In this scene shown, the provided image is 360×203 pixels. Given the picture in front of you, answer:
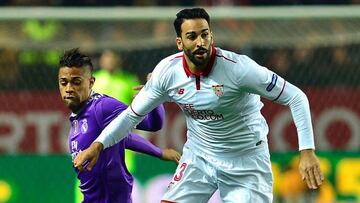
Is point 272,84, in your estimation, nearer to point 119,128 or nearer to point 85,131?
point 119,128

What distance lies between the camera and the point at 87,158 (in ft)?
20.4

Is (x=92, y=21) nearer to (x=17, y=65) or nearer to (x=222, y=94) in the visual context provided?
(x=17, y=65)

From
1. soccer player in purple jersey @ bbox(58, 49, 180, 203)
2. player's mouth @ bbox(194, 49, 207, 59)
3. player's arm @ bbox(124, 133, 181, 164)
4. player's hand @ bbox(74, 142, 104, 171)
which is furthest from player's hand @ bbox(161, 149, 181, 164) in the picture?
player's mouth @ bbox(194, 49, 207, 59)

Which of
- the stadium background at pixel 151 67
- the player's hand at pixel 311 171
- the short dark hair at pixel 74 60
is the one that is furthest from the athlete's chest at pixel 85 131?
the stadium background at pixel 151 67

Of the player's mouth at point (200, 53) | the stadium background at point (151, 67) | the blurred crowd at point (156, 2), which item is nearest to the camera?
the player's mouth at point (200, 53)

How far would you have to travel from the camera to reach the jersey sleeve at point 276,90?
6.25 meters

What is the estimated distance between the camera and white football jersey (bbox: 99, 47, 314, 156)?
6.29 meters

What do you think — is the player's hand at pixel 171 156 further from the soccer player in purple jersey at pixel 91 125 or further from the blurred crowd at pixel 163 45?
the blurred crowd at pixel 163 45

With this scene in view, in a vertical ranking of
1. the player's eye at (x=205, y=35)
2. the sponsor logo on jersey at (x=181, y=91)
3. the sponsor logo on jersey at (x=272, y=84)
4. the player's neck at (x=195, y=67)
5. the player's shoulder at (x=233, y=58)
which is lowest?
the sponsor logo on jersey at (x=181, y=91)

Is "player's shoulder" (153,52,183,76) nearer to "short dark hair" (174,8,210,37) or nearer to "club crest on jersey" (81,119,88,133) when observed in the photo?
"short dark hair" (174,8,210,37)

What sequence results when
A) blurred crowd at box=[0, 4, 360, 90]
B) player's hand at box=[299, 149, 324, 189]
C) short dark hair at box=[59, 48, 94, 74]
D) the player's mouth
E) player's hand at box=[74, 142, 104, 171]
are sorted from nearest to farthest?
player's hand at box=[299, 149, 324, 189] < player's hand at box=[74, 142, 104, 171] < the player's mouth < short dark hair at box=[59, 48, 94, 74] < blurred crowd at box=[0, 4, 360, 90]

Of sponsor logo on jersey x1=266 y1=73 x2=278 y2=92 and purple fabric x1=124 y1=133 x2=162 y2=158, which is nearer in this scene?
sponsor logo on jersey x1=266 y1=73 x2=278 y2=92

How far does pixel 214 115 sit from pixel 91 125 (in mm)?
757

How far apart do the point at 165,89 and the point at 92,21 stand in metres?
4.72
